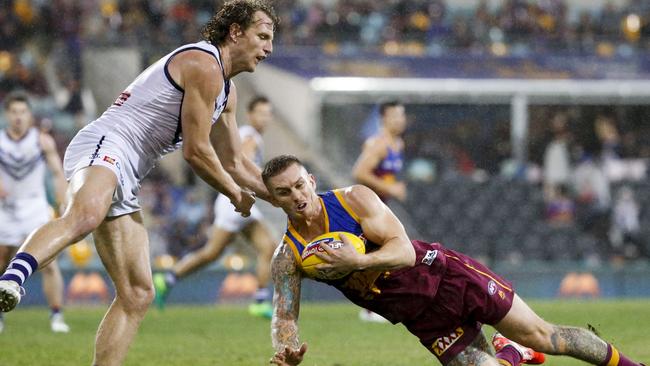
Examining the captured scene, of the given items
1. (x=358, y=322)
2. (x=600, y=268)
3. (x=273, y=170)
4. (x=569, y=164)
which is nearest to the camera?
(x=273, y=170)

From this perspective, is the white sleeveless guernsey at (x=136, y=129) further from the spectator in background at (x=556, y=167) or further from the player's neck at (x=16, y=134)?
the spectator in background at (x=556, y=167)

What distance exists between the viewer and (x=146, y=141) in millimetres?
6500

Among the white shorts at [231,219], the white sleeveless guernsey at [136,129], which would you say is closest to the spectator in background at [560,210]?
the white shorts at [231,219]

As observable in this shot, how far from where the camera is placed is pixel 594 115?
25.8 meters

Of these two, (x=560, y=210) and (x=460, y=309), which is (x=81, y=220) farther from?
(x=560, y=210)

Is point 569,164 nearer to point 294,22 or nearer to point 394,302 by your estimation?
point 294,22

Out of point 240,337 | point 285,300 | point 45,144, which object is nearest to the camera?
point 285,300

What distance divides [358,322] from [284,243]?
264 inches

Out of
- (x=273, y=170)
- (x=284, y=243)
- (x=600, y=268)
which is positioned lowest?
(x=600, y=268)

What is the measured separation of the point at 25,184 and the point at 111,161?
673 cm

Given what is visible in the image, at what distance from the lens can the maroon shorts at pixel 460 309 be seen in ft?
21.4

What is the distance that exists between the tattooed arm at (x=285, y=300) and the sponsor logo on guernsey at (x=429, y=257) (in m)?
0.83

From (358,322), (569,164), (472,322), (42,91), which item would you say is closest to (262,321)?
(358,322)

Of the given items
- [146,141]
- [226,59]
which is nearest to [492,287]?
[226,59]
